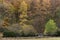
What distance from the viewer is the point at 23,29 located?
63.2ft

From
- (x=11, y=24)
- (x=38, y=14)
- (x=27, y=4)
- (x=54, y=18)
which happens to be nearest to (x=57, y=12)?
(x=54, y=18)

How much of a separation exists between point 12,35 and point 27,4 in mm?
5972

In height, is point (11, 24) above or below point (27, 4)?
below

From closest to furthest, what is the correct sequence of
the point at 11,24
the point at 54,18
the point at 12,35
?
the point at 12,35 < the point at 11,24 < the point at 54,18

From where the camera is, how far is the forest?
66.6ft

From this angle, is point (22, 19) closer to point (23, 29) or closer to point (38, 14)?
point (38, 14)

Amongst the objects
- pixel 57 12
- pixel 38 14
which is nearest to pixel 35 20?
pixel 38 14

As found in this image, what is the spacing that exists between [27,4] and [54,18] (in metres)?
3.63

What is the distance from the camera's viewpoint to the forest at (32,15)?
20297 millimetres

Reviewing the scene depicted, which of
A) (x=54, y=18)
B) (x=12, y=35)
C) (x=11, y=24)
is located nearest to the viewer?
(x=12, y=35)

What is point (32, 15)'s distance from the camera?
2309 centimetres

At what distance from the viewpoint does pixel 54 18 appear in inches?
906

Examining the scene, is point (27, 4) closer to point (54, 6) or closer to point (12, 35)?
point (54, 6)

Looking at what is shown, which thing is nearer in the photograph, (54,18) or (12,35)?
(12,35)
